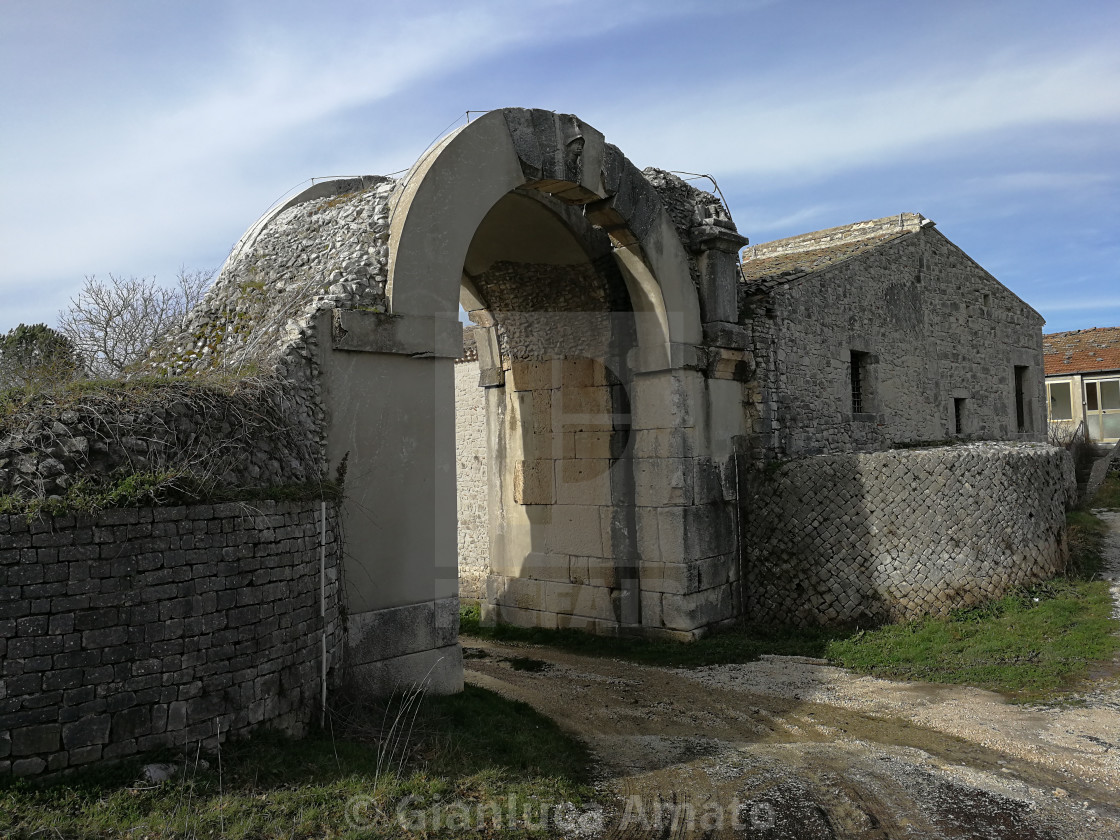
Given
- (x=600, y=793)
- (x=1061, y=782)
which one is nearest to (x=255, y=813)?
(x=600, y=793)

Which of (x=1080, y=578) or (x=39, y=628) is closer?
(x=39, y=628)

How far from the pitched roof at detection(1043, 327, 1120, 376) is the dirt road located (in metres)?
17.6

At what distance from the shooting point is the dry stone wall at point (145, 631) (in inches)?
157

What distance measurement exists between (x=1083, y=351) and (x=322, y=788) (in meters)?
24.5

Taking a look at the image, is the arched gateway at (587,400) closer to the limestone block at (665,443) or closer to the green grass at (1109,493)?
→ the limestone block at (665,443)

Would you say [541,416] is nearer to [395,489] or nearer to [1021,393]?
[395,489]

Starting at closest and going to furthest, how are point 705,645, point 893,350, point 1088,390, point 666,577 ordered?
point 705,645 → point 666,577 → point 893,350 → point 1088,390

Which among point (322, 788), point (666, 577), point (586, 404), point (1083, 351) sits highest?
point (1083, 351)

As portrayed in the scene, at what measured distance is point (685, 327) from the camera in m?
9.28

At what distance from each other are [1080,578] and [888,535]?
2409mm

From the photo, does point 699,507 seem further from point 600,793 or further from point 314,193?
point 314,193

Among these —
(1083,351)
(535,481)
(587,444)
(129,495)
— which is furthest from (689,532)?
(1083,351)

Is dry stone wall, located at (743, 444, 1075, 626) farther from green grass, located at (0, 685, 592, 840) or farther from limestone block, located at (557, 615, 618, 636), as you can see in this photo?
green grass, located at (0, 685, 592, 840)

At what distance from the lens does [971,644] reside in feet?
25.6
